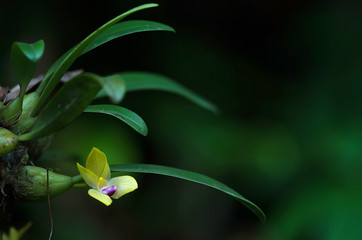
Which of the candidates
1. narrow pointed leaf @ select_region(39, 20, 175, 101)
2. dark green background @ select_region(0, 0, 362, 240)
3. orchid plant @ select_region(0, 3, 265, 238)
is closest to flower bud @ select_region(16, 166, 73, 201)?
orchid plant @ select_region(0, 3, 265, 238)

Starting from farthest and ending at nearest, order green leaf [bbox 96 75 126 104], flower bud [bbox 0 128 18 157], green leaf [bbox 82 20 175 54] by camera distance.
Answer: green leaf [bbox 82 20 175 54] → flower bud [bbox 0 128 18 157] → green leaf [bbox 96 75 126 104]

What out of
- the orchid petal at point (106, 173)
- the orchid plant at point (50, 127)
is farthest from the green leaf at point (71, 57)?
the orchid petal at point (106, 173)

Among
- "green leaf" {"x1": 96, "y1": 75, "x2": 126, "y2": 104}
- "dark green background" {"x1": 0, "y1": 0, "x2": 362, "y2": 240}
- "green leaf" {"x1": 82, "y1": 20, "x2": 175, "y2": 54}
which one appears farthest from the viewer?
"dark green background" {"x1": 0, "y1": 0, "x2": 362, "y2": 240}

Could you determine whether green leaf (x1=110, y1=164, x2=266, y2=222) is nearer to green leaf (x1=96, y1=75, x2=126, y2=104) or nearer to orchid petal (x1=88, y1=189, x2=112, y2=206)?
orchid petal (x1=88, y1=189, x2=112, y2=206)

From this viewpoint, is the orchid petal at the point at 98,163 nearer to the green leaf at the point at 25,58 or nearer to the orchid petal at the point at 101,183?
the orchid petal at the point at 101,183

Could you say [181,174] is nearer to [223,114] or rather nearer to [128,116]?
[128,116]

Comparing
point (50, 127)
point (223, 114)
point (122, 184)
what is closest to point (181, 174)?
point (122, 184)

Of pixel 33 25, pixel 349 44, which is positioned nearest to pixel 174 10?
pixel 33 25
